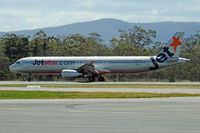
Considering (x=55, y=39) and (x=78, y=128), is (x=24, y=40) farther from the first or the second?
(x=78, y=128)

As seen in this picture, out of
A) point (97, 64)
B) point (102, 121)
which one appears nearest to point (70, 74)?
point (97, 64)

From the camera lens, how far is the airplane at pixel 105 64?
2219 inches

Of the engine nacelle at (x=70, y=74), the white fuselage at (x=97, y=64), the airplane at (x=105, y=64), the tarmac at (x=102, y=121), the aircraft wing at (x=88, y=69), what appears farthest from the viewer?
the white fuselage at (x=97, y=64)

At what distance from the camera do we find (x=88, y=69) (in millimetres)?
56062

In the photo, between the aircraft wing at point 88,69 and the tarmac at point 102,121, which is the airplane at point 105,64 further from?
the tarmac at point 102,121

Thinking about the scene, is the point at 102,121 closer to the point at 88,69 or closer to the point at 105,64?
the point at 88,69

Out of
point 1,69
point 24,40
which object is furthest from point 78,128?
point 24,40

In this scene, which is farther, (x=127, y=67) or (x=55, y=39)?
(x=55, y=39)

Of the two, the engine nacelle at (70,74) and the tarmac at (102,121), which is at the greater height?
the tarmac at (102,121)

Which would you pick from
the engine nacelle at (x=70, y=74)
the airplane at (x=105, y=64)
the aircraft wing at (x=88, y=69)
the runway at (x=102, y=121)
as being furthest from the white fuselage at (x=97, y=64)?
the runway at (x=102, y=121)

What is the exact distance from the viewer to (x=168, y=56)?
56.8 metres

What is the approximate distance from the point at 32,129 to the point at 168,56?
45.1m

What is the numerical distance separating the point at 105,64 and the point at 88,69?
9.18ft

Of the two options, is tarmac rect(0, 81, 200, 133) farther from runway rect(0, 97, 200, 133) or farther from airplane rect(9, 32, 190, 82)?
airplane rect(9, 32, 190, 82)
